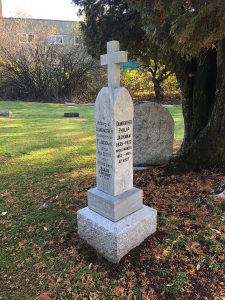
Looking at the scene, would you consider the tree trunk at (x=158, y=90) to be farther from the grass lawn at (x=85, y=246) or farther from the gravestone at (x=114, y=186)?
the gravestone at (x=114, y=186)

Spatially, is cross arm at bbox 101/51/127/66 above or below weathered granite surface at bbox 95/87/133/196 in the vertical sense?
above

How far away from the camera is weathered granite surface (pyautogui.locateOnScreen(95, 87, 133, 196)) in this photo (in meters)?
3.21

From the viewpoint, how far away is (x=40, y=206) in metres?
4.75

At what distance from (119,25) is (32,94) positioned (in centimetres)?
1779

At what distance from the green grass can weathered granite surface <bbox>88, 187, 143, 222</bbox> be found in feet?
1.86

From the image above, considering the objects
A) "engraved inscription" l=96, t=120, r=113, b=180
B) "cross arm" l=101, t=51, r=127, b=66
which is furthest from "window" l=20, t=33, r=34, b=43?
"engraved inscription" l=96, t=120, r=113, b=180

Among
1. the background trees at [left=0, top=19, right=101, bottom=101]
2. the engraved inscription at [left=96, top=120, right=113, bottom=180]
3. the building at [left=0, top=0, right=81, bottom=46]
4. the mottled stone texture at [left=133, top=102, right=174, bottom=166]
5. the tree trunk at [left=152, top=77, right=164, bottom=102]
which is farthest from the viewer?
the building at [left=0, top=0, right=81, bottom=46]

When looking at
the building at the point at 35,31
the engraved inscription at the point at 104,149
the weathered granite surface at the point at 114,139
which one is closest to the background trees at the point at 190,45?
the weathered granite surface at the point at 114,139

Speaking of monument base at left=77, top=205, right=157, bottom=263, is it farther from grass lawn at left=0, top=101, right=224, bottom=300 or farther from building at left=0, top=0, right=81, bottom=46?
building at left=0, top=0, right=81, bottom=46

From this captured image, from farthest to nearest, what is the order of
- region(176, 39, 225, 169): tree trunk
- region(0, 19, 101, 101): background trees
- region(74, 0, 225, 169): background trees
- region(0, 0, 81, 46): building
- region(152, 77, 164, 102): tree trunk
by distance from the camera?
region(0, 0, 81, 46): building < region(0, 19, 101, 101): background trees < region(152, 77, 164, 102): tree trunk < region(176, 39, 225, 169): tree trunk < region(74, 0, 225, 169): background trees

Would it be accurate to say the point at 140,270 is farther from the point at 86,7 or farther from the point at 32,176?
the point at 86,7

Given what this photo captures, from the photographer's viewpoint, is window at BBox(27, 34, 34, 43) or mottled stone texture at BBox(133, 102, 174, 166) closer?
mottled stone texture at BBox(133, 102, 174, 166)

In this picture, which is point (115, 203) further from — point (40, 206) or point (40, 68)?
point (40, 68)

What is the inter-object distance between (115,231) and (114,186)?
0.48m
